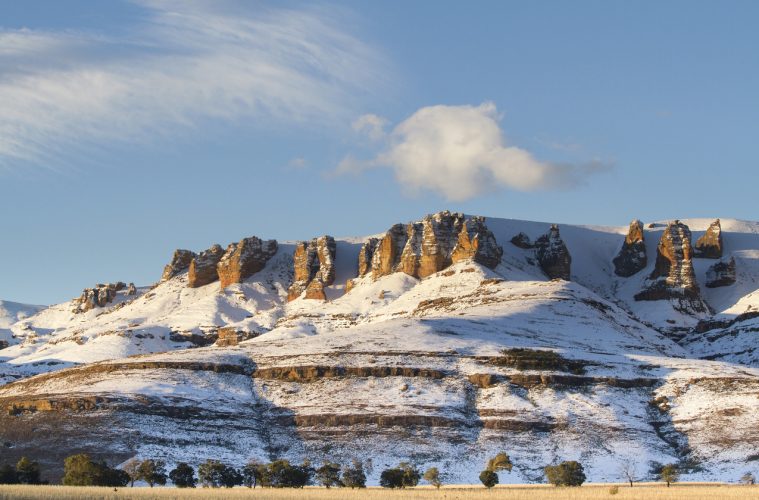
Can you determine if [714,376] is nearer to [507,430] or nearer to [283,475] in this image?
→ [507,430]

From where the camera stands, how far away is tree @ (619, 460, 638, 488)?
13625 cm

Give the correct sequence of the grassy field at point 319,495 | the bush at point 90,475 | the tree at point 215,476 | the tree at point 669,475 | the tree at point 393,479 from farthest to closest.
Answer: the tree at point 669,475 < the tree at point 215,476 < the tree at point 393,479 < the bush at point 90,475 < the grassy field at point 319,495

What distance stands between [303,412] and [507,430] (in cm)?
2705

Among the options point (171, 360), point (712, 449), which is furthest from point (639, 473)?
point (171, 360)

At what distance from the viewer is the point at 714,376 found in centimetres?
17425

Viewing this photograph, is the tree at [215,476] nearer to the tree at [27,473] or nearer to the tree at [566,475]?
the tree at [27,473]

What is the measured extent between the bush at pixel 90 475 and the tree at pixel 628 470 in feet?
185

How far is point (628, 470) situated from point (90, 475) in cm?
6282

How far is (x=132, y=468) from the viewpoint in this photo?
435 ft

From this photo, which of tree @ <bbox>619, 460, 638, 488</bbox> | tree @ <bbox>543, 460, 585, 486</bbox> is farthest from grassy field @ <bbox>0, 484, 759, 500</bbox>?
tree @ <bbox>619, 460, 638, 488</bbox>

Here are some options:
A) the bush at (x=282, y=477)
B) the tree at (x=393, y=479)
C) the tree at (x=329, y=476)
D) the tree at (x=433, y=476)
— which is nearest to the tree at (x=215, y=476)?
the bush at (x=282, y=477)

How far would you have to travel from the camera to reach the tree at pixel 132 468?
12323 centimetres

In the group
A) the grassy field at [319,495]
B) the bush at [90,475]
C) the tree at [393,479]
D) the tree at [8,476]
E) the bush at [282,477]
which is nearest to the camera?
the grassy field at [319,495]

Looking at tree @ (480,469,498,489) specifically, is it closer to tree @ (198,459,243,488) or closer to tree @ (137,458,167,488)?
tree @ (198,459,243,488)
